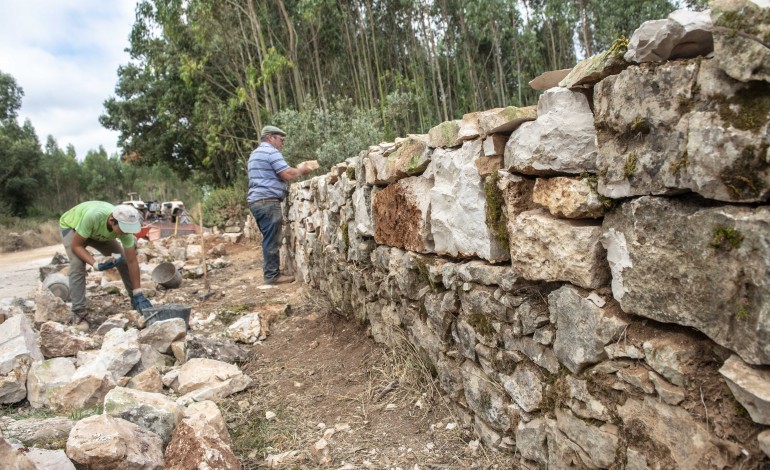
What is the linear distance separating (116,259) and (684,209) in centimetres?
562

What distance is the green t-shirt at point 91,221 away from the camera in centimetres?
528

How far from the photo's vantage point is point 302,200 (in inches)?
245

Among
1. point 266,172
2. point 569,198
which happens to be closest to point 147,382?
point 569,198

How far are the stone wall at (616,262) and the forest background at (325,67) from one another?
7301mm

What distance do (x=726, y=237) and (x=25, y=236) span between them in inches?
866

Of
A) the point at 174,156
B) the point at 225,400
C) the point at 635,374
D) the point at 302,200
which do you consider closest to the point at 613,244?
the point at 635,374

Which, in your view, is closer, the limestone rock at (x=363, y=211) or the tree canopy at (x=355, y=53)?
the limestone rock at (x=363, y=211)

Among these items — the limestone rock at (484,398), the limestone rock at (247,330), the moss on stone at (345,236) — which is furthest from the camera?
the limestone rock at (247,330)

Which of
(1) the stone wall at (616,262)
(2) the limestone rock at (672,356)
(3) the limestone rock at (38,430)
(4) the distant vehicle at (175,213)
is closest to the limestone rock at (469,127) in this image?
(1) the stone wall at (616,262)

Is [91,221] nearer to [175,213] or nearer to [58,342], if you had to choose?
[58,342]

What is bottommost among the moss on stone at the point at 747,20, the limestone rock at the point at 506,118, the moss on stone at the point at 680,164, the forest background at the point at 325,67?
the moss on stone at the point at 680,164

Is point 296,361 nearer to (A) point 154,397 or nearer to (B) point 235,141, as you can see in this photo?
(A) point 154,397

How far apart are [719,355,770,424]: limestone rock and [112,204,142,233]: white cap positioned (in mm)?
5324

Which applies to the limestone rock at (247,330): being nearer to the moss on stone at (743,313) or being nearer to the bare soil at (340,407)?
the bare soil at (340,407)
